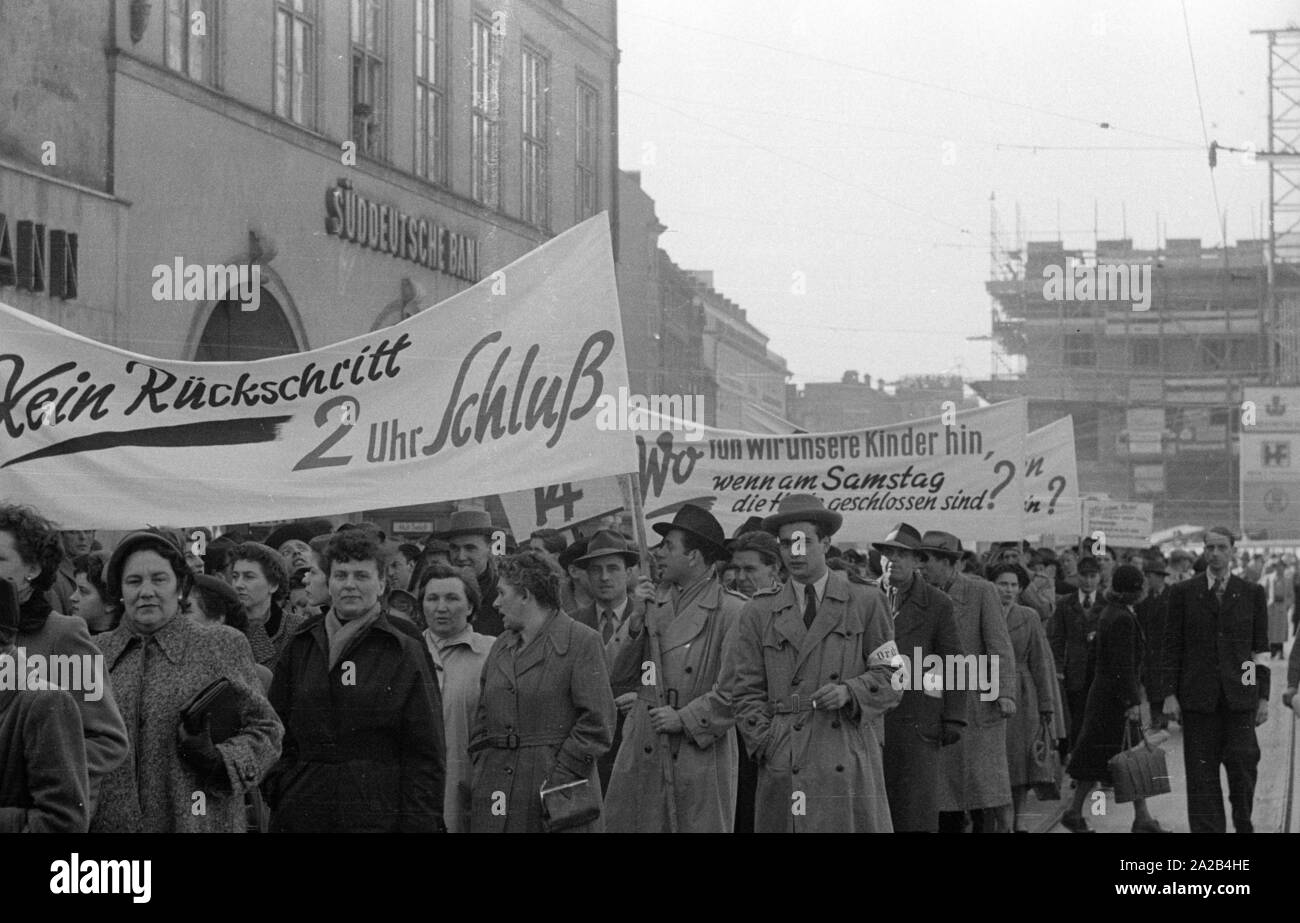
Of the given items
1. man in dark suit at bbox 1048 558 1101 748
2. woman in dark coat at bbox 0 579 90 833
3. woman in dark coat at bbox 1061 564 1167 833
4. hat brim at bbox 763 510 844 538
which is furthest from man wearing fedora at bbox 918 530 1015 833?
woman in dark coat at bbox 0 579 90 833

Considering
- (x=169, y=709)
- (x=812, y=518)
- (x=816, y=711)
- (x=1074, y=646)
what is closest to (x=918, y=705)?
(x=812, y=518)

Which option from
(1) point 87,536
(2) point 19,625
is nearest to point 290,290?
(1) point 87,536

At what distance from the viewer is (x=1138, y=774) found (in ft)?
29.8

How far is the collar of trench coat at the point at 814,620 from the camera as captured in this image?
646 cm

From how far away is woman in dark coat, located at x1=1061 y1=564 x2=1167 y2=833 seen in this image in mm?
10289

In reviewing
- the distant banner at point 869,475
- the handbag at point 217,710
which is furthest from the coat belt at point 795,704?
the distant banner at point 869,475

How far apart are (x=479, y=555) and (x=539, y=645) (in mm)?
2281

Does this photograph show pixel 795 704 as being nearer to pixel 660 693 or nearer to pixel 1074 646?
pixel 660 693

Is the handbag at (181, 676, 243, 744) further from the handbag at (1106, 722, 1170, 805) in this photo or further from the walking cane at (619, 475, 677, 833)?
the handbag at (1106, 722, 1170, 805)

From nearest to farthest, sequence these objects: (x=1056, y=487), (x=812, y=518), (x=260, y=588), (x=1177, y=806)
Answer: (x=812, y=518)
(x=260, y=588)
(x=1177, y=806)
(x=1056, y=487)

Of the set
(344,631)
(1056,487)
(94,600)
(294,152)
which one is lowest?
(344,631)

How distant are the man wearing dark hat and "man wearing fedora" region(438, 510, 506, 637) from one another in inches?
71.4

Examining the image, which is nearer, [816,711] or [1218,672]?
[816,711]
